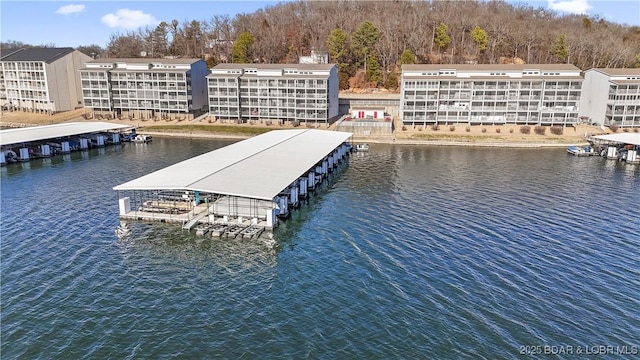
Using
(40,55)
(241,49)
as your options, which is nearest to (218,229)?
(241,49)

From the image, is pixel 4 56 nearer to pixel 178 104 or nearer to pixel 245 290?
pixel 178 104

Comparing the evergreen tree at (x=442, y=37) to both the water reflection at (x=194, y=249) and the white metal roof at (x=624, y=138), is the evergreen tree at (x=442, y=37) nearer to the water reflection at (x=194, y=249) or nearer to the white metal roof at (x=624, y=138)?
the white metal roof at (x=624, y=138)

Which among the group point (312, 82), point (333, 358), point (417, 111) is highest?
point (312, 82)

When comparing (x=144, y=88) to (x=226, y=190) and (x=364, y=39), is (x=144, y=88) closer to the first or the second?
(x=364, y=39)

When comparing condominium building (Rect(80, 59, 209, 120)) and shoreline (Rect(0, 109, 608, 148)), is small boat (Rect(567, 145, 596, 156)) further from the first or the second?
condominium building (Rect(80, 59, 209, 120))

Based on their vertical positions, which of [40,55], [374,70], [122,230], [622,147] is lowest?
[122,230]

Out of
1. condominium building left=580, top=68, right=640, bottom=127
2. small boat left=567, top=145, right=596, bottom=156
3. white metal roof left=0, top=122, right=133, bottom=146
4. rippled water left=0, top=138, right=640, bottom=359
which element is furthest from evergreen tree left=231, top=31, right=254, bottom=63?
condominium building left=580, top=68, right=640, bottom=127

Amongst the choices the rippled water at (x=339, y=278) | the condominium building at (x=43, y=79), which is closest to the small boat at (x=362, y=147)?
the rippled water at (x=339, y=278)

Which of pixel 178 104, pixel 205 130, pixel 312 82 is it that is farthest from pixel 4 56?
pixel 312 82
